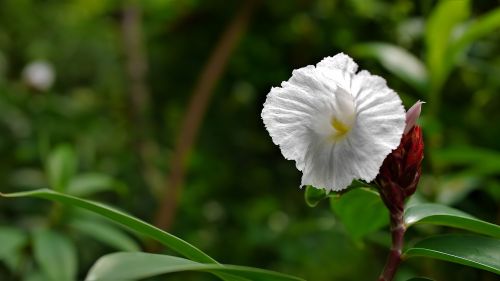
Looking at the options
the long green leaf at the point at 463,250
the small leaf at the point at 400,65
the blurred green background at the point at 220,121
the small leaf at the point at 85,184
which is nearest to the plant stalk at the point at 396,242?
the long green leaf at the point at 463,250

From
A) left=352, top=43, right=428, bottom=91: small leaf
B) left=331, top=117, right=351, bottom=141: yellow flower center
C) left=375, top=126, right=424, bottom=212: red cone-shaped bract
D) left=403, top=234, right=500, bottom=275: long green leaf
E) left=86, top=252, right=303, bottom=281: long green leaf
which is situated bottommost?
left=403, top=234, right=500, bottom=275: long green leaf

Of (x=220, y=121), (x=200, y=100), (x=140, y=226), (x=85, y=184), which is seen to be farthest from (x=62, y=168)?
(x=140, y=226)

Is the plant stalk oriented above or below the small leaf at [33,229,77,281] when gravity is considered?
above

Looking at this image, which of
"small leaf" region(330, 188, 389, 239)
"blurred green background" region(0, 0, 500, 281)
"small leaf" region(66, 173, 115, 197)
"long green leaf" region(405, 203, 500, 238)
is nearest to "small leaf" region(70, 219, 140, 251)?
"blurred green background" region(0, 0, 500, 281)

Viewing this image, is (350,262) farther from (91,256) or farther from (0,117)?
(0,117)

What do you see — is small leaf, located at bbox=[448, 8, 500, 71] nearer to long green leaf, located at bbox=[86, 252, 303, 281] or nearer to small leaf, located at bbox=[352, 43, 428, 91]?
small leaf, located at bbox=[352, 43, 428, 91]

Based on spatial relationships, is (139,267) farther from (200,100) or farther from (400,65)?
(200,100)
